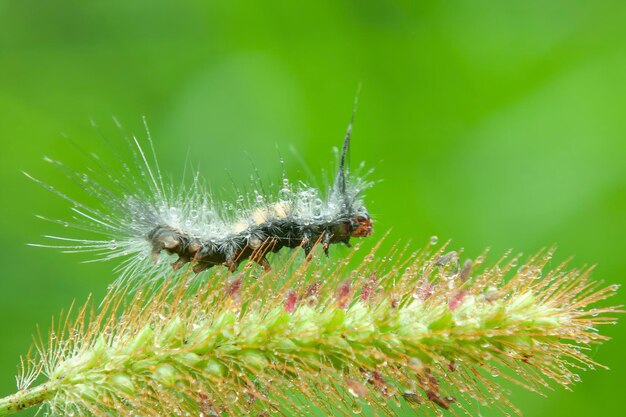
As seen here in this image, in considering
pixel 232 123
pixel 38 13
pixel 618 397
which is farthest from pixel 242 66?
pixel 618 397

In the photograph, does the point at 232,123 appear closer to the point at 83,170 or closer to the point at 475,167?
the point at 83,170

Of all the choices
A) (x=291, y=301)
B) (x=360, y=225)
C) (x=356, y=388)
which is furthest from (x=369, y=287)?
(x=360, y=225)

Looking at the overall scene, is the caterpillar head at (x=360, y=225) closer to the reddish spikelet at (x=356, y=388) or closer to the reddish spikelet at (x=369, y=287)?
the reddish spikelet at (x=369, y=287)

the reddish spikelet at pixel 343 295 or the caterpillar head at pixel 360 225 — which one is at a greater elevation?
the caterpillar head at pixel 360 225

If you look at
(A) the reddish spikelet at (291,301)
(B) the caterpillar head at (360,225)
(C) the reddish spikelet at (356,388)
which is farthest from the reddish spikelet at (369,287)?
(B) the caterpillar head at (360,225)

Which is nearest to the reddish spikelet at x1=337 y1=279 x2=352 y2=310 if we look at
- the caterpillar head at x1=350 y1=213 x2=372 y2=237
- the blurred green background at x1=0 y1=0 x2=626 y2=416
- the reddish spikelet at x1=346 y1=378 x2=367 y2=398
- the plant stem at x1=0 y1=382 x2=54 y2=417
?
the reddish spikelet at x1=346 y1=378 x2=367 y2=398

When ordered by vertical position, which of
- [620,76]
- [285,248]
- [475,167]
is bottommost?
[285,248]

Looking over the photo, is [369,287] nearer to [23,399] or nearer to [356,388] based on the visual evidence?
[356,388]
